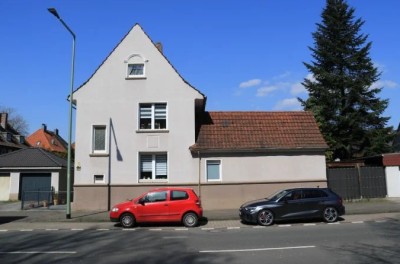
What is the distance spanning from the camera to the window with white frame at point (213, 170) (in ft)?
78.7

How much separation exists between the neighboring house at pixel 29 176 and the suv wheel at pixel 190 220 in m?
20.5

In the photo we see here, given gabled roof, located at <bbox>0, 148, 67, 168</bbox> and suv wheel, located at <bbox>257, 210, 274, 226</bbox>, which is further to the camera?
gabled roof, located at <bbox>0, 148, 67, 168</bbox>

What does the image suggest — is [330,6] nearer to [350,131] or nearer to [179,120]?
[350,131]

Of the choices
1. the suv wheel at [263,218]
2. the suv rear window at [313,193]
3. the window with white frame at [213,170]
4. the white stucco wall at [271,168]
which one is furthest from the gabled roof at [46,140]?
the suv rear window at [313,193]

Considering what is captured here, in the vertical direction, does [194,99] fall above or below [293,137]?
above

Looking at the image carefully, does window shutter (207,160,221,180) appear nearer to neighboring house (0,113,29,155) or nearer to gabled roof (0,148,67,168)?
gabled roof (0,148,67,168)

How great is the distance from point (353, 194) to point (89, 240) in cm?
1755

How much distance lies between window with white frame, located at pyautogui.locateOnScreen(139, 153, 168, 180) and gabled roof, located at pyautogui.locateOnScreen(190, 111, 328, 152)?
6.35 feet

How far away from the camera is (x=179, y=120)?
79.7 ft

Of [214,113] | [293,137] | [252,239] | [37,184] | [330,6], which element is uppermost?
[330,6]

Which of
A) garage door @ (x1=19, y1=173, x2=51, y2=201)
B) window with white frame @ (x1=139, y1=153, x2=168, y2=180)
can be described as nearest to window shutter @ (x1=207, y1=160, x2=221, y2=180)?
window with white frame @ (x1=139, y1=153, x2=168, y2=180)

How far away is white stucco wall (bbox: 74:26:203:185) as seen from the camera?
2373cm

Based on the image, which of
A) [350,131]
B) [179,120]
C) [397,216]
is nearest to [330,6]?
[350,131]

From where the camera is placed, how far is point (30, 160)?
35938 millimetres
